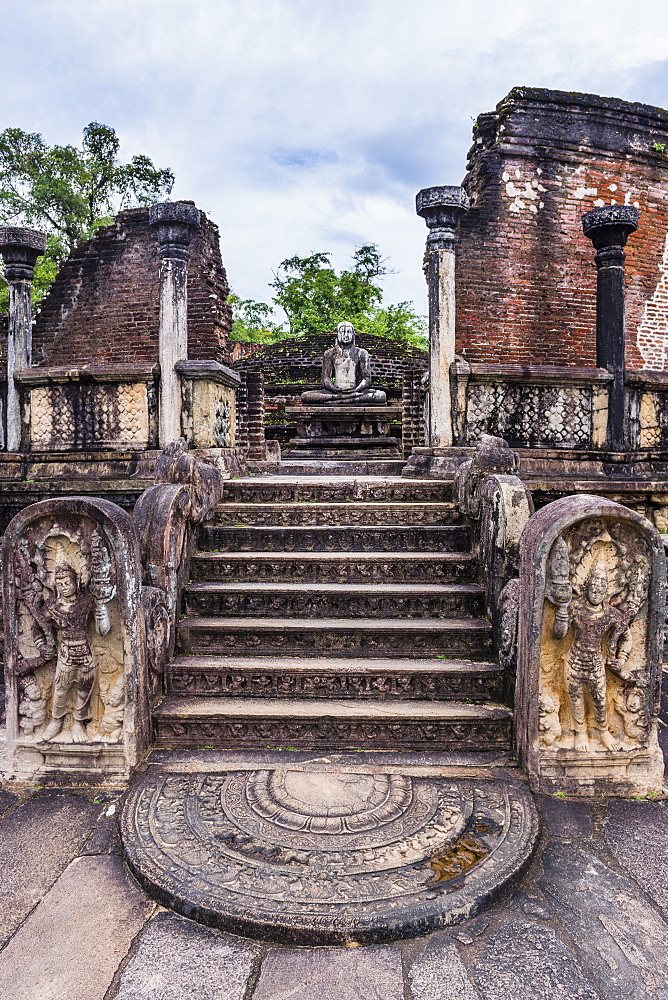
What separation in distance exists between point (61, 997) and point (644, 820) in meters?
2.19

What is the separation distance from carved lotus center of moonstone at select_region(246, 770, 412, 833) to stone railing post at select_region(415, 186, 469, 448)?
151 inches

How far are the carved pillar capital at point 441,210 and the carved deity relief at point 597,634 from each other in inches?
180

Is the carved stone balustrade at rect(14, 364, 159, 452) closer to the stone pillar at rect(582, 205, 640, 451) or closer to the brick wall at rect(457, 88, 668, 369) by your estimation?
the stone pillar at rect(582, 205, 640, 451)

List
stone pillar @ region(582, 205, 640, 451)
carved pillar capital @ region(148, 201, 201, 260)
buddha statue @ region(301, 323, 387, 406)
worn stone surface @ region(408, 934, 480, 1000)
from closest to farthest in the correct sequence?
worn stone surface @ region(408, 934, 480, 1000), carved pillar capital @ region(148, 201, 201, 260), stone pillar @ region(582, 205, 640, 451), buddha statue @ region(301, 323, 387, 406)

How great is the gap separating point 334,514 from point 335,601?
2.83ft

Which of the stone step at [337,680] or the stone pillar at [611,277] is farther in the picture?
the stone pillar at [611,277]

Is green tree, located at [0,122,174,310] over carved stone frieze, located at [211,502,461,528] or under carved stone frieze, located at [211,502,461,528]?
over

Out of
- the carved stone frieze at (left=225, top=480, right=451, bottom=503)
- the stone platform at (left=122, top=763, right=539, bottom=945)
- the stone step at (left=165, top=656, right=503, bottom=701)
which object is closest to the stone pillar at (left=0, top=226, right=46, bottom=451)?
the carved stone frieze at (left=225, top=480, right=451, bottom=503)

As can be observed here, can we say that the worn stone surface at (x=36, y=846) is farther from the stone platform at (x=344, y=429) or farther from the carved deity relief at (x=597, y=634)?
the stone platform at (x=344, y=429)

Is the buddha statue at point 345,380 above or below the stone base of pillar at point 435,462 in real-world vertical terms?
above

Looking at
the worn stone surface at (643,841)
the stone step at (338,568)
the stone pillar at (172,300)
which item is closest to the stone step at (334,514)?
the stone step at (338,568)

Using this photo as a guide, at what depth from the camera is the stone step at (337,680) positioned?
315cm

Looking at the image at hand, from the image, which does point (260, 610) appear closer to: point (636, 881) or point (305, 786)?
point (305, 786)

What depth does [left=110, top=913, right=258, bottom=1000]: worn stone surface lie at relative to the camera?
164 centimetres
